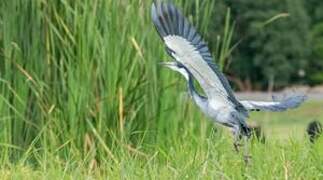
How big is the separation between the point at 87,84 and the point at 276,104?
1951 millimetres

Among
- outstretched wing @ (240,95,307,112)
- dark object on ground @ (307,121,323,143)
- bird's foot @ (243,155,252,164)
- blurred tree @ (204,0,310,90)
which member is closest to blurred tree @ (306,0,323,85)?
blurred tree @ (204,0,310,90)

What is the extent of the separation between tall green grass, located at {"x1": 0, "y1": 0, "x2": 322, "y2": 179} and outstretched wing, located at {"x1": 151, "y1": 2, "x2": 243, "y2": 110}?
1402mm

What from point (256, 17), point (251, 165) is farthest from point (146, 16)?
point (256, 17)

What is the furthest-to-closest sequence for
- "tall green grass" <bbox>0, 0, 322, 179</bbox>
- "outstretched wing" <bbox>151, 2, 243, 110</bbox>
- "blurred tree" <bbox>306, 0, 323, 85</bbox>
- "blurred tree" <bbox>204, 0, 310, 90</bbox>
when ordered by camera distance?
"blurred tree" <bbox>306, 0, 323, 85</bbox> < "blurred tree" <bbox>204, 0, 310, 90</bbox> < "tall green grass" <bbox>0, 0, 322, 179</bbox> < "outstretched wing" <bbox>151, 2, 243, 110</bbox>

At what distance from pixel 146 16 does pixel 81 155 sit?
38.3 inches

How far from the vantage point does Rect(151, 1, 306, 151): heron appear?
365 cm

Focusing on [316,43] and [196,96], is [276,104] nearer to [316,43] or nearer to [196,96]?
[196,96]

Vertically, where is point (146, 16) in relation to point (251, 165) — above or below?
above

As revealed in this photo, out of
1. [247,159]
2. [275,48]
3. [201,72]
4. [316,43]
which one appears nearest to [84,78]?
[247,159]

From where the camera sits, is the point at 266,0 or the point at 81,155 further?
the point at 266,0

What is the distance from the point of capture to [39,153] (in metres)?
5.27

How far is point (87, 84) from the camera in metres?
5.47

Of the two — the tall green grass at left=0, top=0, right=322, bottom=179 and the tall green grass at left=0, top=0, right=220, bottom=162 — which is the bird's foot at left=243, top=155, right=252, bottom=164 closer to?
the tall green grass at left=0, top=0, right=322, bottom=179

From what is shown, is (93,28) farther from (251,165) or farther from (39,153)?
(251,165)
